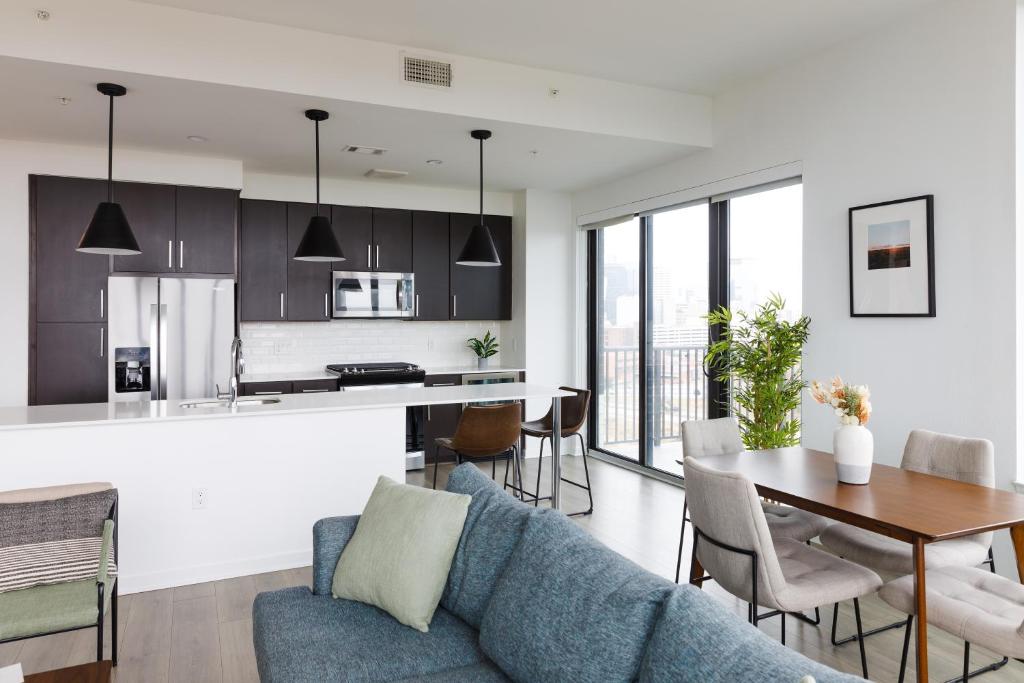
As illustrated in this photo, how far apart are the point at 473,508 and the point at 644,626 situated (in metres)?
0.97

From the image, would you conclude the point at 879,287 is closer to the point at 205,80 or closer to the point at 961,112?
the point at 961,112

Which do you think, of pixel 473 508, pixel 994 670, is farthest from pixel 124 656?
pixel 994 670

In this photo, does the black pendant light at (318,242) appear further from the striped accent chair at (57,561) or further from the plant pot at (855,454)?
the plant pot at (855,454)

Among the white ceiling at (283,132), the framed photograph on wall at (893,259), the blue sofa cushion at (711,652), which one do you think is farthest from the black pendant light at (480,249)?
the blue sofa cushion at (711,652)

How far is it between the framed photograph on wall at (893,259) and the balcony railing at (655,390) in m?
1.57

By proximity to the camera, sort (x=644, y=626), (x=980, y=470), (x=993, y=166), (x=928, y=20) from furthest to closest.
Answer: (x=928, y=20)
(x=993, y=166)
(x=980, y=470)
(x=644, y=626)

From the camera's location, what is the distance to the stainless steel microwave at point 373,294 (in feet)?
20.7

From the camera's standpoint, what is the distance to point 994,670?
266 cm

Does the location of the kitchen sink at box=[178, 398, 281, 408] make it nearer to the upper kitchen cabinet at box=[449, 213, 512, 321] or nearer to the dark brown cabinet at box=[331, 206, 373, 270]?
the dark brown cabinet at box=[331, 206, 373, 270]

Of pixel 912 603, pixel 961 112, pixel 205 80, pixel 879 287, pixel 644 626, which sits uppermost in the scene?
pixel 205 80

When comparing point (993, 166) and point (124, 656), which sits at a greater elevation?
point (993, 166)

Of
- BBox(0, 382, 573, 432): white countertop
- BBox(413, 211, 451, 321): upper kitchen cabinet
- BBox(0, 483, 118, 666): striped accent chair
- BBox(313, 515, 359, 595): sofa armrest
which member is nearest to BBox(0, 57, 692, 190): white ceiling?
BBox(413, 211, 451, 321): upper kitchen cabinet

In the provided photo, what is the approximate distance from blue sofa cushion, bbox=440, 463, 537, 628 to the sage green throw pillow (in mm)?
42

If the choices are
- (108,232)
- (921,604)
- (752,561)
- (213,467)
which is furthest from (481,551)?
(108,232)
